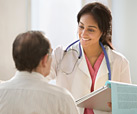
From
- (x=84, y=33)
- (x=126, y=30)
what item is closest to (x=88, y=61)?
(x=84, y=33)

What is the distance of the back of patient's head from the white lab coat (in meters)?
0.70

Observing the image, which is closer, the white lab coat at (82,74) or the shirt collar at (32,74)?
the shirt collar at (32,74)

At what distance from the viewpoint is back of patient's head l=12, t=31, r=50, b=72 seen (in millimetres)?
1117

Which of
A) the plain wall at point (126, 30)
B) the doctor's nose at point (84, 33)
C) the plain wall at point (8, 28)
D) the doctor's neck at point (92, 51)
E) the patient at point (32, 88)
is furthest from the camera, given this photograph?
the plain wall at point (126, 30)

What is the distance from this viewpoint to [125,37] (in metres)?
2.79

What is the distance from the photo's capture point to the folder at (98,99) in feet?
4.55

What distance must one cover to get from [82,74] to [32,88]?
81 cm

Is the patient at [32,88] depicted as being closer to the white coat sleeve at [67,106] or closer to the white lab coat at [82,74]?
the white coat sleeve at [67,106]

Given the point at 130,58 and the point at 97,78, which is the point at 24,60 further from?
the point at 130,58

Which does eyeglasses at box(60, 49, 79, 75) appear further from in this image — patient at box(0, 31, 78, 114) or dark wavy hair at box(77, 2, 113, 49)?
patient at box(0, 31, 78, 114)

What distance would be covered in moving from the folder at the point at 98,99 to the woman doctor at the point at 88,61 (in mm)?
172

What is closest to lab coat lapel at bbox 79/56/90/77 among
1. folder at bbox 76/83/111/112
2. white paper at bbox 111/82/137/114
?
folder at bbox 76/83/111/112

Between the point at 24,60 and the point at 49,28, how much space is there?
1.59m

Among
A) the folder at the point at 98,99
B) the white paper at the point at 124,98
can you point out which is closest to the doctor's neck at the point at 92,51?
the folder at the point at 98,99
